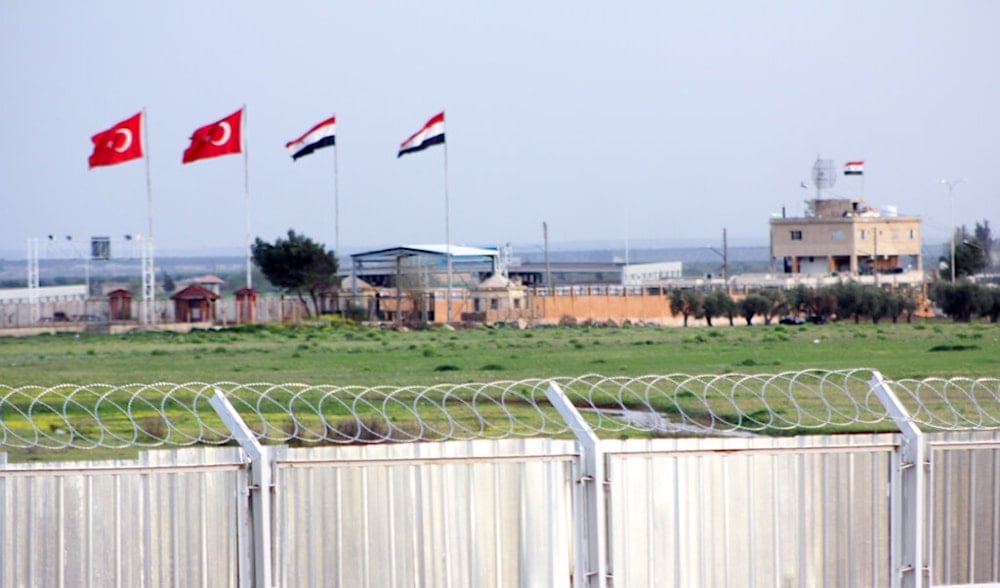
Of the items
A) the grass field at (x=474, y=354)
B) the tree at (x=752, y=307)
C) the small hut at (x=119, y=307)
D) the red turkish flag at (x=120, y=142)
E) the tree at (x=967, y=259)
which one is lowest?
the grass field at (x=474, y=354)

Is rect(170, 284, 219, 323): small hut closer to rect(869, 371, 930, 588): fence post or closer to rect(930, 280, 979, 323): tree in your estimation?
rect(930, 280, 979, 323): tree

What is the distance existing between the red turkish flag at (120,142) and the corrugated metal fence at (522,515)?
2472 inches

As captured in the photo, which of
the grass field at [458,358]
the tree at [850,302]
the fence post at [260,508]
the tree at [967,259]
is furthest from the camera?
the tree at [967,259]

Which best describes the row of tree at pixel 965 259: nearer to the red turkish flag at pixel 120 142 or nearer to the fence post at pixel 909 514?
the red turkish flag at pixel 120 142

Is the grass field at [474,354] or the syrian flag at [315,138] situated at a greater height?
the syrian flag at [315,138]

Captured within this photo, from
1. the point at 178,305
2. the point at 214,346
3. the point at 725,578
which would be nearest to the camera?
the point at 725,578

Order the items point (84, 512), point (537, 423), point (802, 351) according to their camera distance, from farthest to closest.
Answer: point (802, 351)
point (537, 423)
point (84, 512)

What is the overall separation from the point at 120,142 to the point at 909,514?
64317 millimetres

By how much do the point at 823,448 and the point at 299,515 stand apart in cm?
317

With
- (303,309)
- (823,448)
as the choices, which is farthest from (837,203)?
(823,448)

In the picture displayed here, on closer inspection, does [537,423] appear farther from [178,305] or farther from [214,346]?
[178,305]

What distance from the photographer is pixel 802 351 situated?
4078cm

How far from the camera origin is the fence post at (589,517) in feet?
26.7

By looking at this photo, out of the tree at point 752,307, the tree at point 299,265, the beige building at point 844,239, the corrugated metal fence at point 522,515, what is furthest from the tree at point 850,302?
the corrugated metal fence at point 522,515
